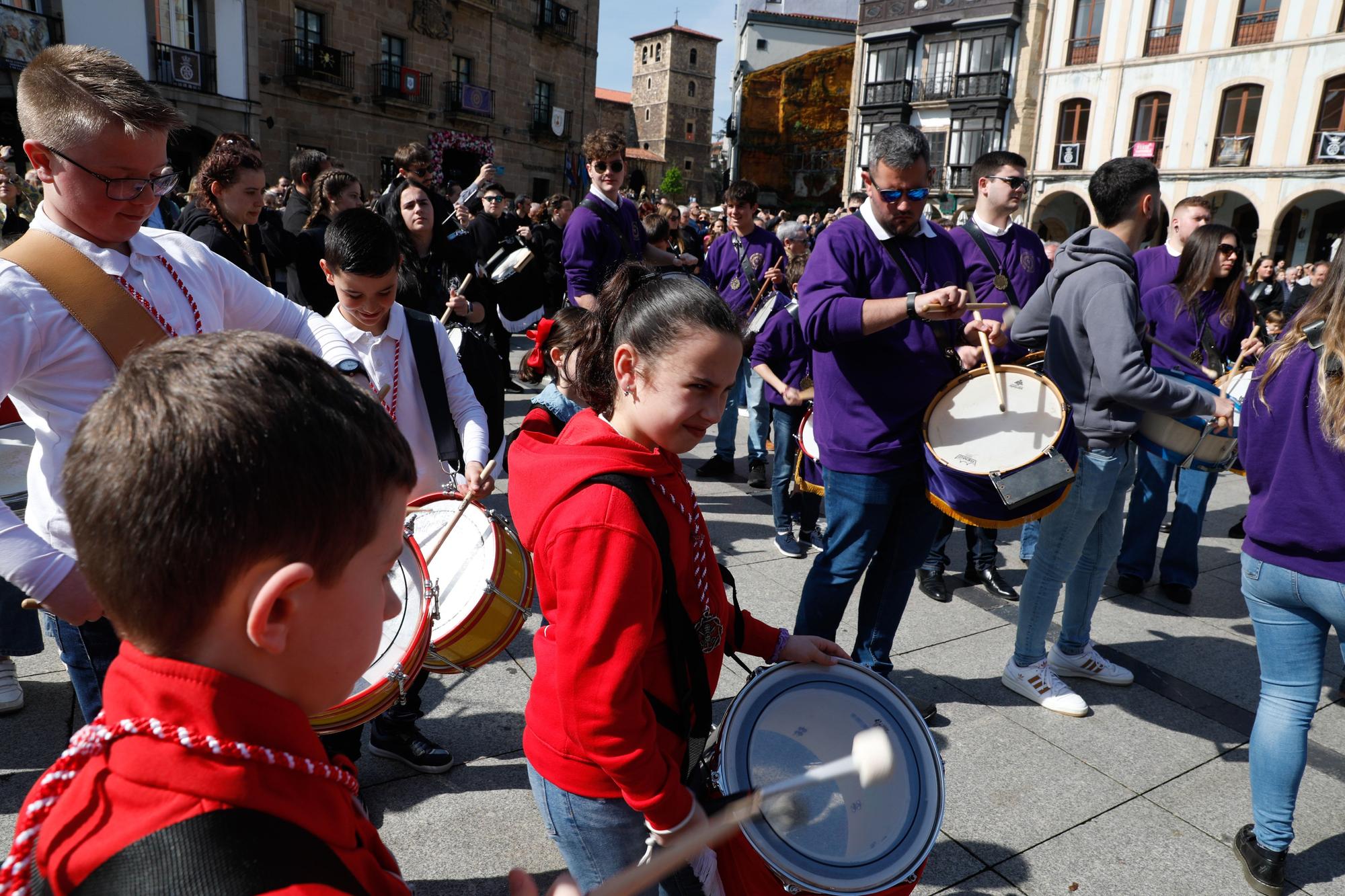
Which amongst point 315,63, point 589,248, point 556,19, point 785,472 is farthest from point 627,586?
point 556,19

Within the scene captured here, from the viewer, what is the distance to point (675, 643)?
1.64 m

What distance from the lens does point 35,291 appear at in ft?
5.61

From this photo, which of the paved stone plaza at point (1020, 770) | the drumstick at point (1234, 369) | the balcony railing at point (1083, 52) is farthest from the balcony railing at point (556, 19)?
the paved stone plaza at point (1020, 770)

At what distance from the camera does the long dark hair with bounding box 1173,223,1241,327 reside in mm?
4598

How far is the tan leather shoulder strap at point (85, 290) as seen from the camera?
1735 mm

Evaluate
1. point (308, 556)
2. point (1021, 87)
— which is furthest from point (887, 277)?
point (1021, 87)

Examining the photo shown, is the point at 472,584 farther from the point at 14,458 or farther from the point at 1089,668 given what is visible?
the point at 1089,668

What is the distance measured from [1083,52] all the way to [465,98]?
20.0m

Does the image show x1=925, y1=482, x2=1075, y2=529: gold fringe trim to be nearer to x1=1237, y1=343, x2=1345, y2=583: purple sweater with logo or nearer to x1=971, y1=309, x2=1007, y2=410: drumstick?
x1=971, y1=309, x2=1007, y2=410: drumstick

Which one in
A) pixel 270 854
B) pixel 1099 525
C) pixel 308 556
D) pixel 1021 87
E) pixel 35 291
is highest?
pixel 1021 87

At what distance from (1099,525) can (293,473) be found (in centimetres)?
360

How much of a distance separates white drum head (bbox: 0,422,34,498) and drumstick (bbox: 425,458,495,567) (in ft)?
4.34

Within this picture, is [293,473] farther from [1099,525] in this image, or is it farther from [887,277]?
[1099,525]

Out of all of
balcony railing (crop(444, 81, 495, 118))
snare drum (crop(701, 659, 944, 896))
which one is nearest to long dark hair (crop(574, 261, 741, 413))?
snare drum (crop(701, 659, 944, 896))
